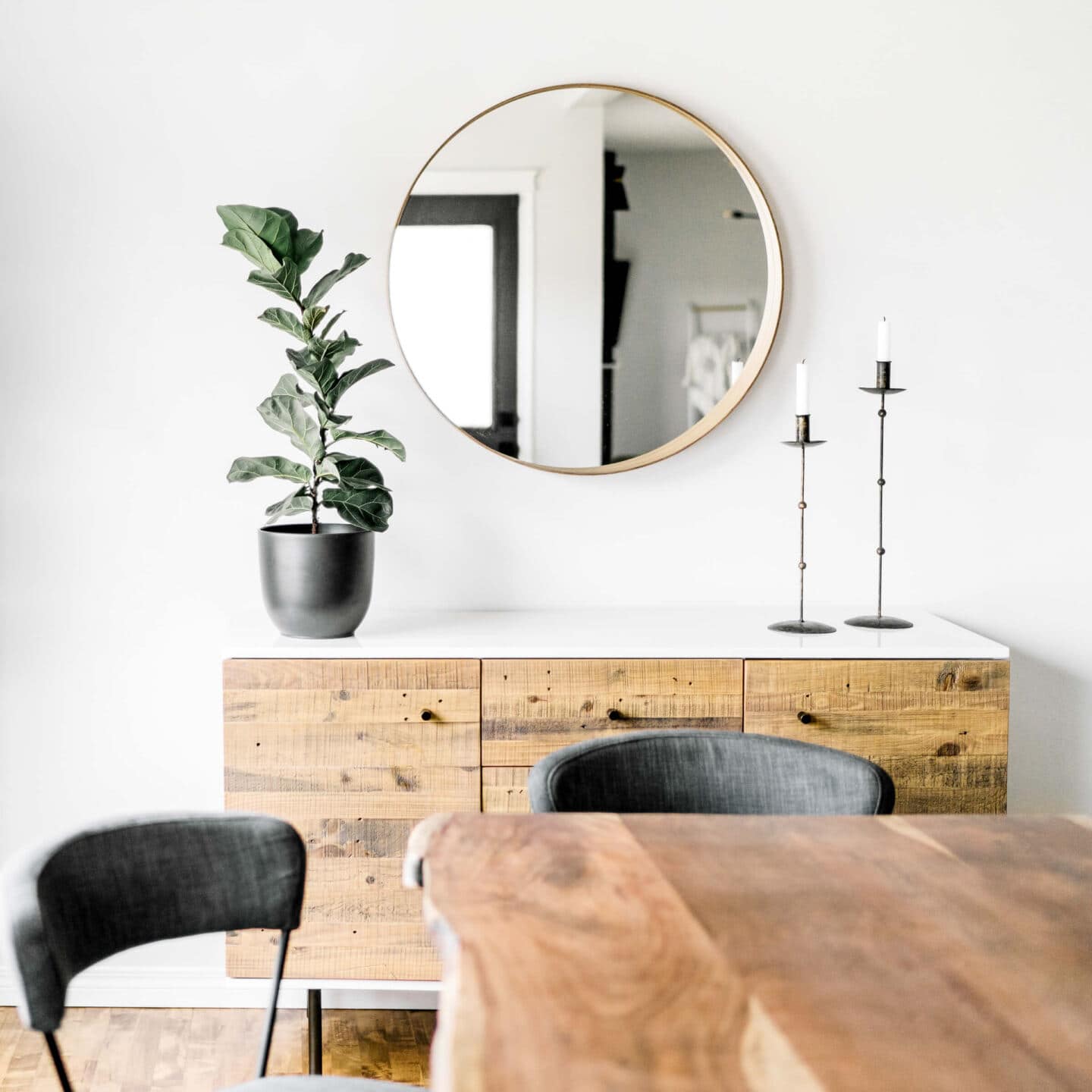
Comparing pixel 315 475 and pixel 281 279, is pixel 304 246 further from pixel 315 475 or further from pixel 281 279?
pixel 315 475

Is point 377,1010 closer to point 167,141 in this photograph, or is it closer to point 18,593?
point 18,593

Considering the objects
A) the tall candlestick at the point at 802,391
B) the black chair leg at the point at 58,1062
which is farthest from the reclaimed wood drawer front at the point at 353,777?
the black chair leg at the point at 58,1062

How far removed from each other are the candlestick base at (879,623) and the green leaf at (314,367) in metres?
1.20

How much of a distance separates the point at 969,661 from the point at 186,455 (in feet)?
5.74

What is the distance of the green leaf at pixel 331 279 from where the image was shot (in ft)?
7.00

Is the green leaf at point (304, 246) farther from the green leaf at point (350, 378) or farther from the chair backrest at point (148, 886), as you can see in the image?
the chair backrest at point (148, 886)

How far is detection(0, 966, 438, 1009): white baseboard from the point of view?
250 centimetres

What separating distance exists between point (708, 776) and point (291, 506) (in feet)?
3.38

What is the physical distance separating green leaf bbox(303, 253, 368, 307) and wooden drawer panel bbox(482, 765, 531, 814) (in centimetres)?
98

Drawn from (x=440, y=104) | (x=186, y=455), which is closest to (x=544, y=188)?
(x=440, y=104)

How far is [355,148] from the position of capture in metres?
2.48

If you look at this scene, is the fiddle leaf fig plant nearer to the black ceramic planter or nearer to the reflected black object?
the black ceramic planter

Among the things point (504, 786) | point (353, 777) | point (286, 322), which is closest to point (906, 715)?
point (504, 786)

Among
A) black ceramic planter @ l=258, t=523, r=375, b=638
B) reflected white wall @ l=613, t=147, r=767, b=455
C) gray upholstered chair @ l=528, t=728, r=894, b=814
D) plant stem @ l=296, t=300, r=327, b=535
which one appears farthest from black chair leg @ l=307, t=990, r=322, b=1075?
reflected white wall @ l=613, t=147, r=767, b=455
